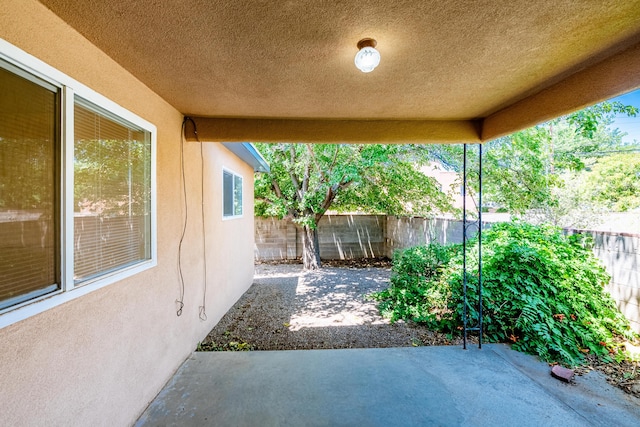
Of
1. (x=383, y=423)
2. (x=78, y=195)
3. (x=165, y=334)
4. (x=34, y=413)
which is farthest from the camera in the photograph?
(x=165, y=334)

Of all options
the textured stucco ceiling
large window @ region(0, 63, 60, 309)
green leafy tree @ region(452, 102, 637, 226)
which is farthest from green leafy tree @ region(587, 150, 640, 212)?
large window @ region(0, 63, 60, 309)

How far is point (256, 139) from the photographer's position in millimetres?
3484

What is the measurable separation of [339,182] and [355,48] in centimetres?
624

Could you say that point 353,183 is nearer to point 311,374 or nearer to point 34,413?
point 311,374

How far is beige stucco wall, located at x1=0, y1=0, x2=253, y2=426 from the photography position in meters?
1.44

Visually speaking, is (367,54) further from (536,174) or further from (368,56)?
(536,174)

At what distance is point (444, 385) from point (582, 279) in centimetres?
259

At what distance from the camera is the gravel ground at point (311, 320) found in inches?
156

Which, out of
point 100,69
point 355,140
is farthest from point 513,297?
point 100,69

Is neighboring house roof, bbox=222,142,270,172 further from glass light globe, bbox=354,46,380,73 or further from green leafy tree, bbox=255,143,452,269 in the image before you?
glass light globe, bbox=354,46,380,73

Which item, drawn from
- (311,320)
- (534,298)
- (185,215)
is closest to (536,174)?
(534,298)

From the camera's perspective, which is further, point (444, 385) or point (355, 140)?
point (355, 140)

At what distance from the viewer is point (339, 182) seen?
26.9 feet

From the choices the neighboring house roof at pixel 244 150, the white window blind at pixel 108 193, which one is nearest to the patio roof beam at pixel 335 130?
the white window blind at pixel 108 193
